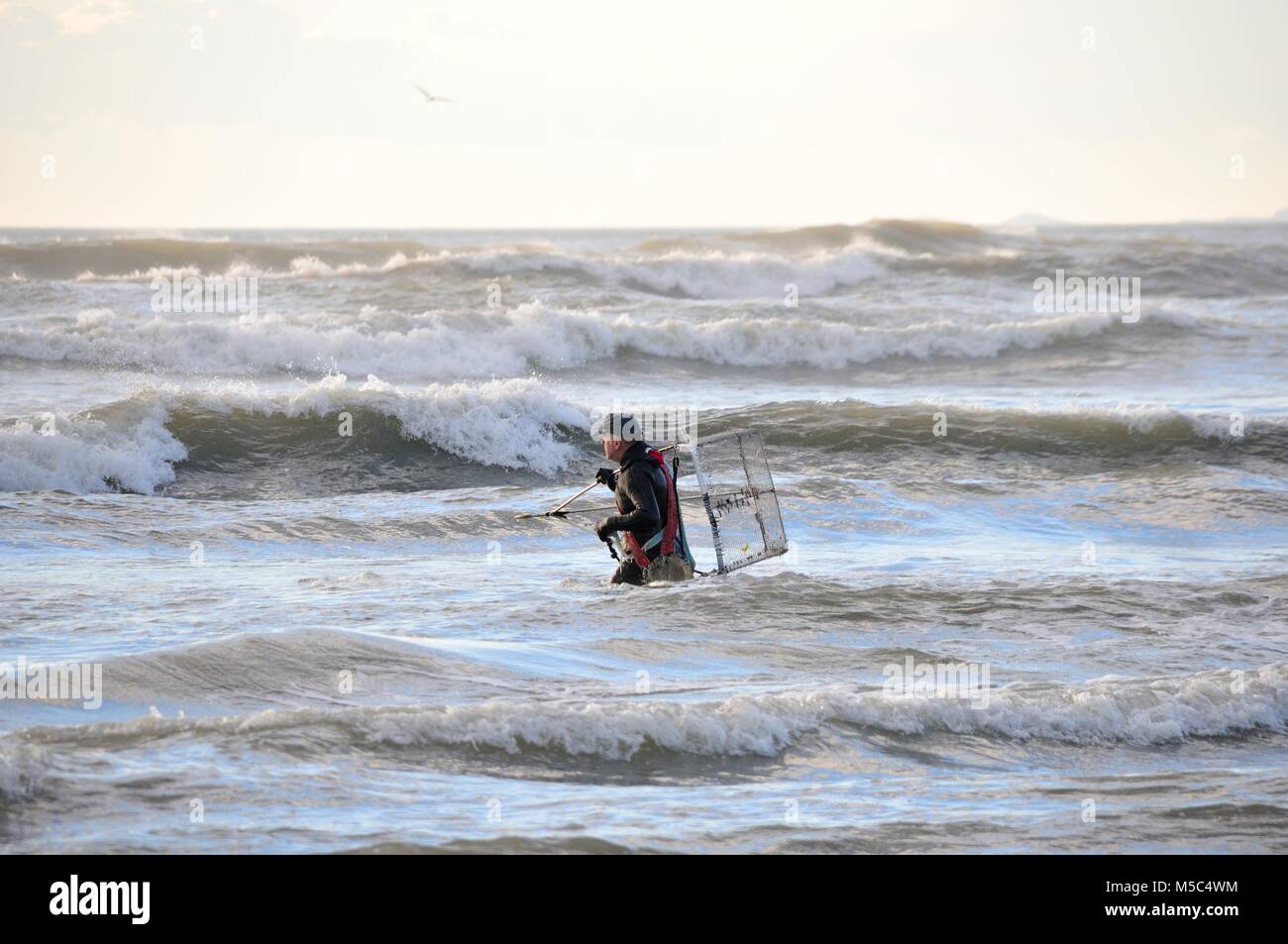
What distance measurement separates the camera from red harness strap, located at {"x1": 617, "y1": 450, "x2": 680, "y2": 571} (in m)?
9.77

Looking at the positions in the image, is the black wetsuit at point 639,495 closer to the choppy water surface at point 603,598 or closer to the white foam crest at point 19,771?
the choppy water surface at point 603,598

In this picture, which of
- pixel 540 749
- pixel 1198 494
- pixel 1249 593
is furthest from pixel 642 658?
pixel 1198 494

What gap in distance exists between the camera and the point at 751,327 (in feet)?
87.8

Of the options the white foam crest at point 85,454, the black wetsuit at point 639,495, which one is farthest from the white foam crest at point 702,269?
the black wetsuit at point 639,495

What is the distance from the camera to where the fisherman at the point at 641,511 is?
9.61m

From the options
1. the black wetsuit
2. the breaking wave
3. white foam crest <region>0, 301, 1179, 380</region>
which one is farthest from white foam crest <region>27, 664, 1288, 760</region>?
white foam crest <region>0, 301, 1179, 380</region>

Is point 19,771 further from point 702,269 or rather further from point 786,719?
point 702,269

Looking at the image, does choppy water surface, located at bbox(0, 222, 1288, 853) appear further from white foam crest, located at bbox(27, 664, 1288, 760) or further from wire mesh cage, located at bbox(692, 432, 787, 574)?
wire mesh cage, located at bbox(692, 432, 787, 574)

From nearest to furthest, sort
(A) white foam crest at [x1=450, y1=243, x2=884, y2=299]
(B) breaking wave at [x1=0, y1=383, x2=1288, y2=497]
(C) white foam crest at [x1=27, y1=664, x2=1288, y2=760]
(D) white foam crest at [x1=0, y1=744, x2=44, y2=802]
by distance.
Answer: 1. (D) white foam crest at [x1=0, y1=744, x2=44, y2=802]
2. (C) white foam crest at [x1=27, y1=664, x2=1288, y2=760]
3. (B) breaking wave at [x1=0, y1=383, x2=1288, y2=497]
4. (A) white foam crest at [x1=450, y1=243, x2=884, y2=299]

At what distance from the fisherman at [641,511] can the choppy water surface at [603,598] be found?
0.21m

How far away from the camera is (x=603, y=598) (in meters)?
9.79

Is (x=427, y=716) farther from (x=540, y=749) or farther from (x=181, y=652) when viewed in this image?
(x=181, y=652)

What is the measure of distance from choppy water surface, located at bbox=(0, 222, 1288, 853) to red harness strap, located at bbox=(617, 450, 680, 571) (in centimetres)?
26

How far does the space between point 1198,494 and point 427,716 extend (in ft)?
35.1
